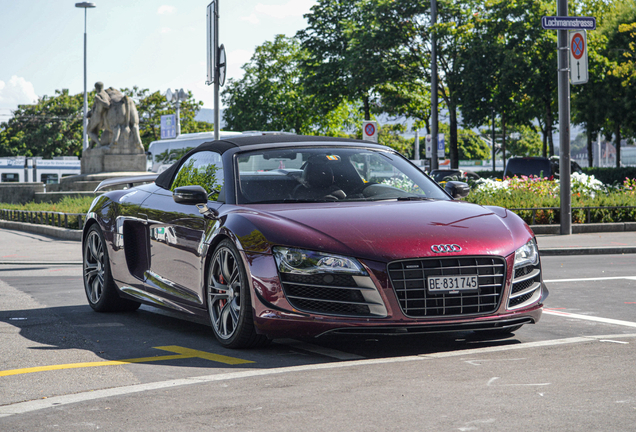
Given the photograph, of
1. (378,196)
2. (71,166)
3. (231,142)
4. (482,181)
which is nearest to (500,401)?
(378,196)

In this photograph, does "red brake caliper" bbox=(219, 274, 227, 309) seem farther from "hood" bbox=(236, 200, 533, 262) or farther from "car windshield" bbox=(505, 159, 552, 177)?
"car windshield" bbox=(505, 159, 552, 177)

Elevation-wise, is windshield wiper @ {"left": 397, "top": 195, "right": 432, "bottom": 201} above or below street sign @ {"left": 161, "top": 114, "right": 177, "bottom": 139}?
below

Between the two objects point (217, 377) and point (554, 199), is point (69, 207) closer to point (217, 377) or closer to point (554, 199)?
point (554, 199)

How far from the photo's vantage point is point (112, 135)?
105 ft

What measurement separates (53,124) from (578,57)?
7192 cm

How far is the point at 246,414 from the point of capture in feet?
13.1

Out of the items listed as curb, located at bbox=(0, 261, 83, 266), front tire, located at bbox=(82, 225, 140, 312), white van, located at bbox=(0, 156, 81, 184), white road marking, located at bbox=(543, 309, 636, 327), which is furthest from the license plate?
white van, located at bbox=(0, 156, 81, 184)

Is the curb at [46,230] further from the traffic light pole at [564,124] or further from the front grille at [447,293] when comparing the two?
the front grille at [447,293]

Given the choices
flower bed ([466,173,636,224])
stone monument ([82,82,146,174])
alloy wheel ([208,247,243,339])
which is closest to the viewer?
alloy wheel ([208,247,243,339])

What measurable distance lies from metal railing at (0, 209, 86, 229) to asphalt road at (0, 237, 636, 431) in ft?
42.3

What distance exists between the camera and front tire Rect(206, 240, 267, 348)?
552 centimetres

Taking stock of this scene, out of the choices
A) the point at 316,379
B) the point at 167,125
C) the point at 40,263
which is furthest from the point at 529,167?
the point at 167,125

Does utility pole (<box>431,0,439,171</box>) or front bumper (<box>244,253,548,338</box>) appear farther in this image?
utility pole (<box>431,0,439,171</box>)

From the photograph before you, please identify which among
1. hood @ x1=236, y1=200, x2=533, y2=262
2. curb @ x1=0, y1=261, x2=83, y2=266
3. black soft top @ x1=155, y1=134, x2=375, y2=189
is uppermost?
black soft top @ x1=155, y1=134, x2=375, y2=189
